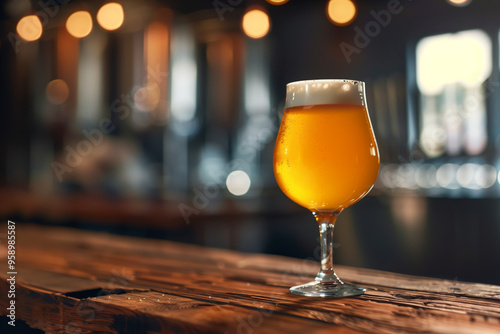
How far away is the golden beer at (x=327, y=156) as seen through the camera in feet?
2.86

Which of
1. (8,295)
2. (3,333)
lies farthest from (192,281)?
(3,333)

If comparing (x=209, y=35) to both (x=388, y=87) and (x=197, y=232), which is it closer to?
(x=388, y=87)

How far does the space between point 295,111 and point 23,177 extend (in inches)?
287

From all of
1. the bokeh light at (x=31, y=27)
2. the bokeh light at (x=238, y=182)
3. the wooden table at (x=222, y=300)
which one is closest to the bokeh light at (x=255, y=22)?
the bokeh light at (x=238, y=182)

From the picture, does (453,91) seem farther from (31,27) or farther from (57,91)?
(57,91)

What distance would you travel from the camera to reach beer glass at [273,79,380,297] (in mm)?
870

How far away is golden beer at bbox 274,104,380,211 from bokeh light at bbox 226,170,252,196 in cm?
475

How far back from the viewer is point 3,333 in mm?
1094

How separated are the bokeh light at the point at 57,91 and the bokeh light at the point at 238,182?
2659 millimetres

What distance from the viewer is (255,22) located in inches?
171

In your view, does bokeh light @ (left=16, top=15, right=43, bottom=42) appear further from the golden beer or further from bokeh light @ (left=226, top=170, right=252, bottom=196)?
the golden beer

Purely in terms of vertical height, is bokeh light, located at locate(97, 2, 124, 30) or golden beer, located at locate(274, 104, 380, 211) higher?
bokeh light, located at locate(97, 2, 124, 30)

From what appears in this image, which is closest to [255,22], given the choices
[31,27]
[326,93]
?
[31,27]

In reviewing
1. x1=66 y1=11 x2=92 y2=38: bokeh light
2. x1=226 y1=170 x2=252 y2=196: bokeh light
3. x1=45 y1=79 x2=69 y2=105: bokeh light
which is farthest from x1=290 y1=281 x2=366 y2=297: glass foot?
x1=45 y1=79 x2=69 y2=105: bokeh light
